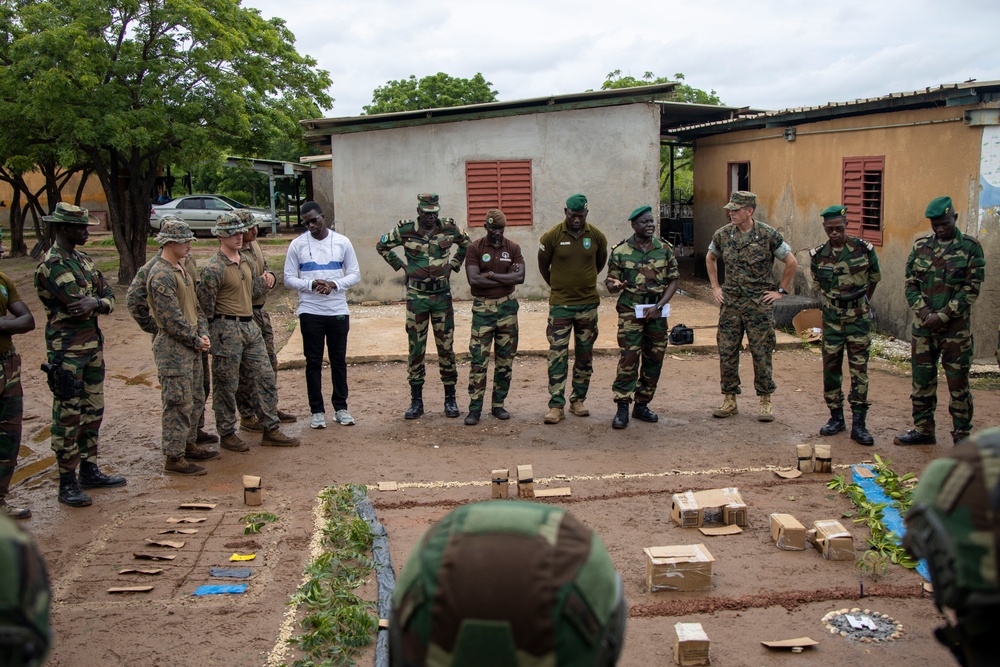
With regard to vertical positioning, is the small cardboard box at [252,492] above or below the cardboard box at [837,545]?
above

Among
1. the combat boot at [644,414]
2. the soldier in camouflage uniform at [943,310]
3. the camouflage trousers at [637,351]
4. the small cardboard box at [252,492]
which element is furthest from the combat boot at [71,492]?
the soldier in camouflage uniform at [943,310]

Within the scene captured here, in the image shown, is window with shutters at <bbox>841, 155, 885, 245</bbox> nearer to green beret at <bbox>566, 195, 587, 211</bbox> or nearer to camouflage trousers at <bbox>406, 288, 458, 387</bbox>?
green beret at <bbox>566, 195, 587, 211</bbox>

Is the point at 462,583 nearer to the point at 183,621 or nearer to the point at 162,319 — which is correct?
the point at 183,621

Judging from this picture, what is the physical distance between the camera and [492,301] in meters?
8.25

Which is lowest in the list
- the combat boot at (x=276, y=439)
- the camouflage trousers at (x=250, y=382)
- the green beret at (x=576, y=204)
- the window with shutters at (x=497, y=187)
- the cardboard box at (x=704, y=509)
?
the cardboard box at (x=704, y=509)

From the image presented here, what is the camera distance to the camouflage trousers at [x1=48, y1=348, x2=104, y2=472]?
6297mm

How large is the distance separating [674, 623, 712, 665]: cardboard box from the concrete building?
25.0 ft

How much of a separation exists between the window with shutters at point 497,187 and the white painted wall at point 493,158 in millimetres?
105

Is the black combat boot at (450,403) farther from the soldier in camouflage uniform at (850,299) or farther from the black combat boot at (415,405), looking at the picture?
the soldier in camouflage uniform at (850,299)

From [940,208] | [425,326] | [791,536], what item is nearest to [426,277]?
[425,326]

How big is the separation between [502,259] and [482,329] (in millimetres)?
685

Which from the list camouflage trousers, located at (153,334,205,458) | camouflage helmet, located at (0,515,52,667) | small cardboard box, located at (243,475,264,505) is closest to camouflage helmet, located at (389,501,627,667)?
camouflage helmet, located at (0,515,52,667)

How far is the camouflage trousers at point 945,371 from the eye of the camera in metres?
7.02

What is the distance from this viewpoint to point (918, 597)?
15.6 ft
